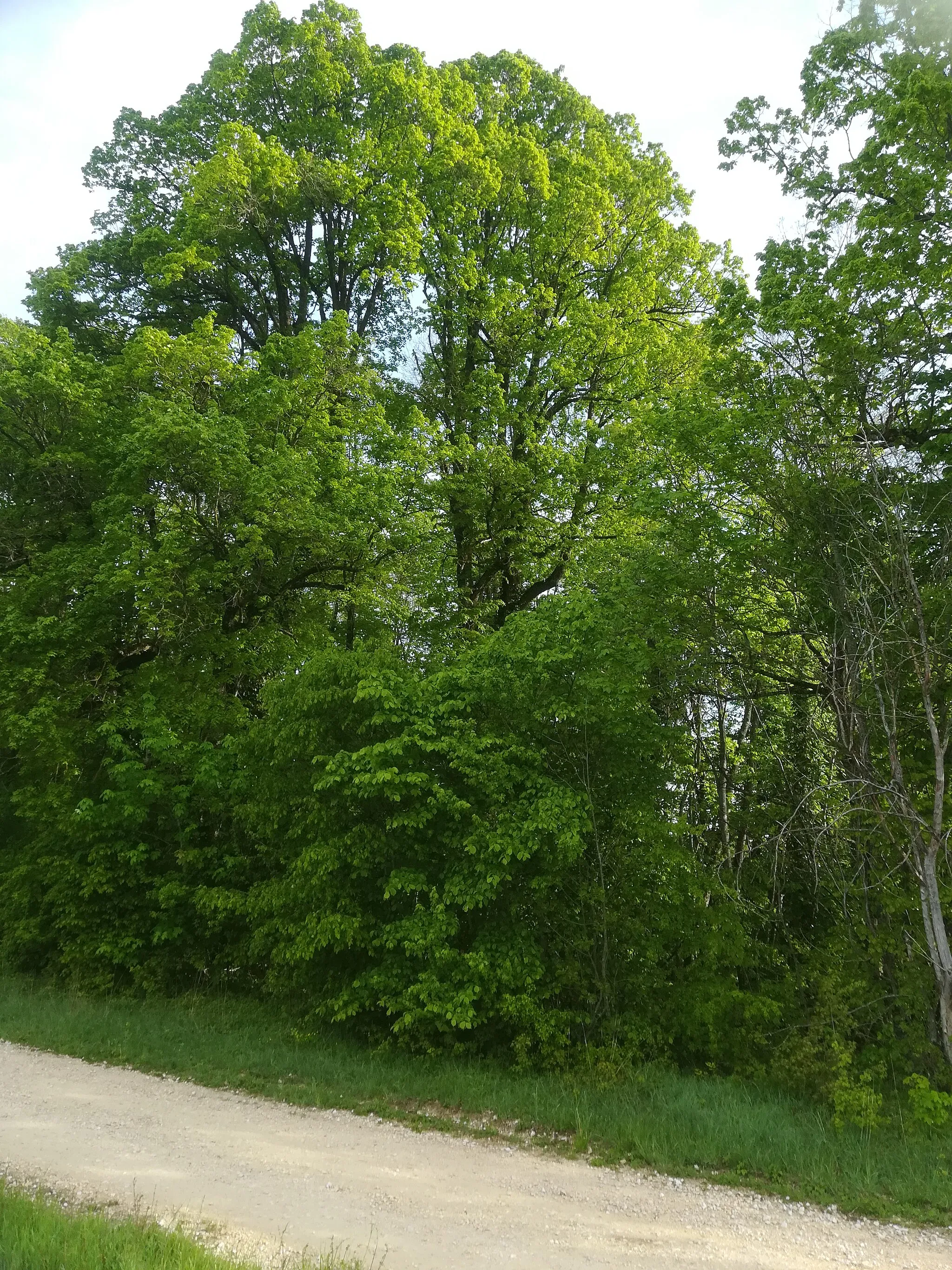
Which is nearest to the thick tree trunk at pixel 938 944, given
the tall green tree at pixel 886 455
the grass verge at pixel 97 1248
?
the tall green tree at pixel 886 455

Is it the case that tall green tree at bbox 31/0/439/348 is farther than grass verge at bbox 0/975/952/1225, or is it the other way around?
tall green tree at bbox 31/0/439/348

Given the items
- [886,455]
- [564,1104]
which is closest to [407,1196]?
[564,1104]

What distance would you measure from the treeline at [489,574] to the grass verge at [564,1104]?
19.1 inches

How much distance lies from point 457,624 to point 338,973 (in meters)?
6.34

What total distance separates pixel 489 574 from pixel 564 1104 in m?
10.2

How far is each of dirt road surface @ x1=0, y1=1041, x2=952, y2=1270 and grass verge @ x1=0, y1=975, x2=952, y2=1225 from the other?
0.28m

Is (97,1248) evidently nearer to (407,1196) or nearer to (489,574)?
(407,1196)

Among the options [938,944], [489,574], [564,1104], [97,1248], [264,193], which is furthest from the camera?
[489,574]

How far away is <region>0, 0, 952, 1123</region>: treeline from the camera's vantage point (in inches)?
309

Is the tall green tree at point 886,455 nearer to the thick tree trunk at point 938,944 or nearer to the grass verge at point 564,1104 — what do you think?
the thick tree trunk at point 938,944

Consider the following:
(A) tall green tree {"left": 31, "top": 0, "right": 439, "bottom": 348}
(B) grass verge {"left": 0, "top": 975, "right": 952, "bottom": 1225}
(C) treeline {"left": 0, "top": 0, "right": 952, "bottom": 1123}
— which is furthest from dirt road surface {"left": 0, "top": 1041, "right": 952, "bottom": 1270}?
(A) tall green tree {"left": 31, "top": 0, "right": 439, "bottom": 348}

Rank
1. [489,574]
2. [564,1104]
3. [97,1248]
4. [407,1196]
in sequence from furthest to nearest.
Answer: [489,574], [564,1104], [407,1196], [97,1248]

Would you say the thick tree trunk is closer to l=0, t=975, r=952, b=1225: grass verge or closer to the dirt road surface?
l=0, t=975, r=952, b=1225: grass verge

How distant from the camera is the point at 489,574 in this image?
15836mm
